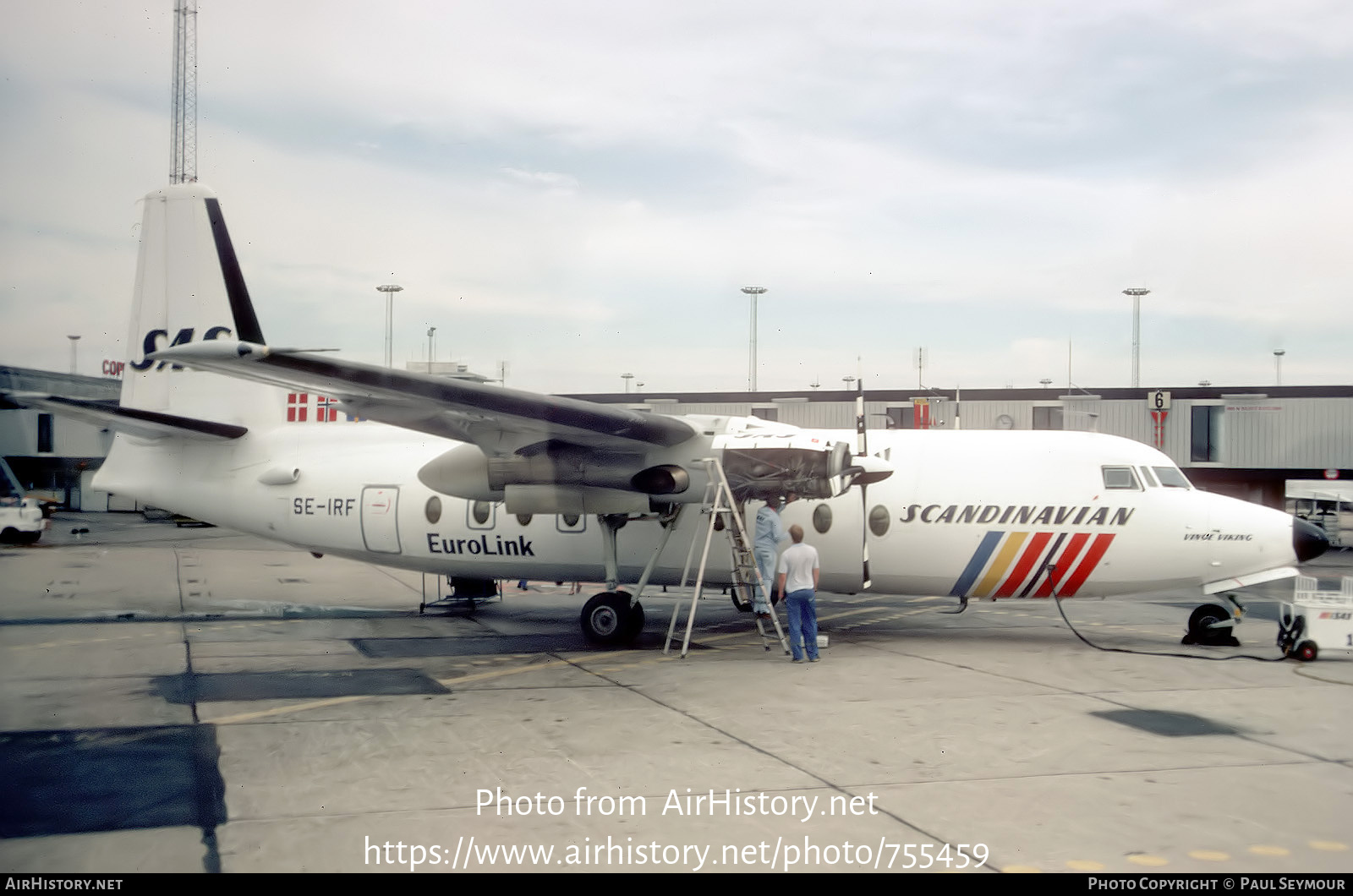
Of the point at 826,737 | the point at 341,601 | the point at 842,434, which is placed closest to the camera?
the point at 826,737

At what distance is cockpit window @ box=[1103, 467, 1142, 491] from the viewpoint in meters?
14.0

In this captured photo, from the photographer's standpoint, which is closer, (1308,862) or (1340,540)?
(1308,862)

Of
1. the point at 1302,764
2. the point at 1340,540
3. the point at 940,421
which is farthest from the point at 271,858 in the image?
the point at 1340,540

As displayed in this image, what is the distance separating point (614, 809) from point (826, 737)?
2618mm

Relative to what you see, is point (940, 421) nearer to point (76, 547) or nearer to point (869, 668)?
point (869, 668)

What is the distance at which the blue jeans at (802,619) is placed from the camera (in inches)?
482

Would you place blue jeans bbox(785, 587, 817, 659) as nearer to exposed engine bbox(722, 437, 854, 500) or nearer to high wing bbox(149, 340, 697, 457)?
exposed engine bbox(722, 437, 854, 500)

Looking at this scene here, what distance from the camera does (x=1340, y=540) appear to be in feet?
113

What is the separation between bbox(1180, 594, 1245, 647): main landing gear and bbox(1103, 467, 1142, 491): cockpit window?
1.94 m

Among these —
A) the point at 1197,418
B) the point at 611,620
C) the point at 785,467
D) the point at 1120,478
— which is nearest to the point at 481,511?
the point at 611,620

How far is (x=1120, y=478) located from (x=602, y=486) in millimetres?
7010

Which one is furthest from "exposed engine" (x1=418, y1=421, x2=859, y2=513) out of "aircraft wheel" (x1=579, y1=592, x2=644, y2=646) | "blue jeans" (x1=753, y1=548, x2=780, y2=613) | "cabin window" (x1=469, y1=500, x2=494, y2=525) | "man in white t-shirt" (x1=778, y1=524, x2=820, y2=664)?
"cabin window" (x1=469, y1=500, x2=494, y2=525)

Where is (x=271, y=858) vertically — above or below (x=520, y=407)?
below
